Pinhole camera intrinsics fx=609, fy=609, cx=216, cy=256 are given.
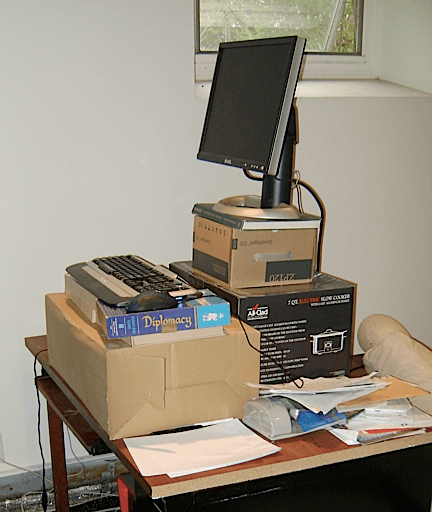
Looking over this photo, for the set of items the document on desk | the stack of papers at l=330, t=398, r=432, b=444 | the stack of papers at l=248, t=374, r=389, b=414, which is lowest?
the document on desk

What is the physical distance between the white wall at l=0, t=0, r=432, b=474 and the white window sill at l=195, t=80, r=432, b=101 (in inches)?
1.8

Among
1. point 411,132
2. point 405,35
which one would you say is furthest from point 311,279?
point 405,35

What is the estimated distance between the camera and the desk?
3.75 ft

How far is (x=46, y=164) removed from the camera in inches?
79.2

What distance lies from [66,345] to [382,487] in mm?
818

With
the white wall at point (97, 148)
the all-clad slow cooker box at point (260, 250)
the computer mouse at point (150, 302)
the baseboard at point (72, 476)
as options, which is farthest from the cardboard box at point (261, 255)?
the baseboard at point (72, 476)

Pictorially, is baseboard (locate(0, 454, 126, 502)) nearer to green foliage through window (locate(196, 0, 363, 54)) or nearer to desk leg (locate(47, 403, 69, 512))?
desk leg (locate(47, 403, 69, 512))


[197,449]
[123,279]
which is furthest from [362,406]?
[123,279]

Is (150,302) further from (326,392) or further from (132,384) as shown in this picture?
(326,392)

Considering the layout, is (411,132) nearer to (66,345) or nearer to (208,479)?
(66,345)

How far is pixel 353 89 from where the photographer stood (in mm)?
2434

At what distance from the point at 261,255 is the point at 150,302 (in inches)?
14.8

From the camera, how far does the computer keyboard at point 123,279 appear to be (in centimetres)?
139

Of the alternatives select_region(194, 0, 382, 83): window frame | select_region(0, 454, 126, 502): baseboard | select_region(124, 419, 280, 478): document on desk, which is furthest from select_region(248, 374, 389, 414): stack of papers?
select_region(194, 0, 382, 83): window frame
